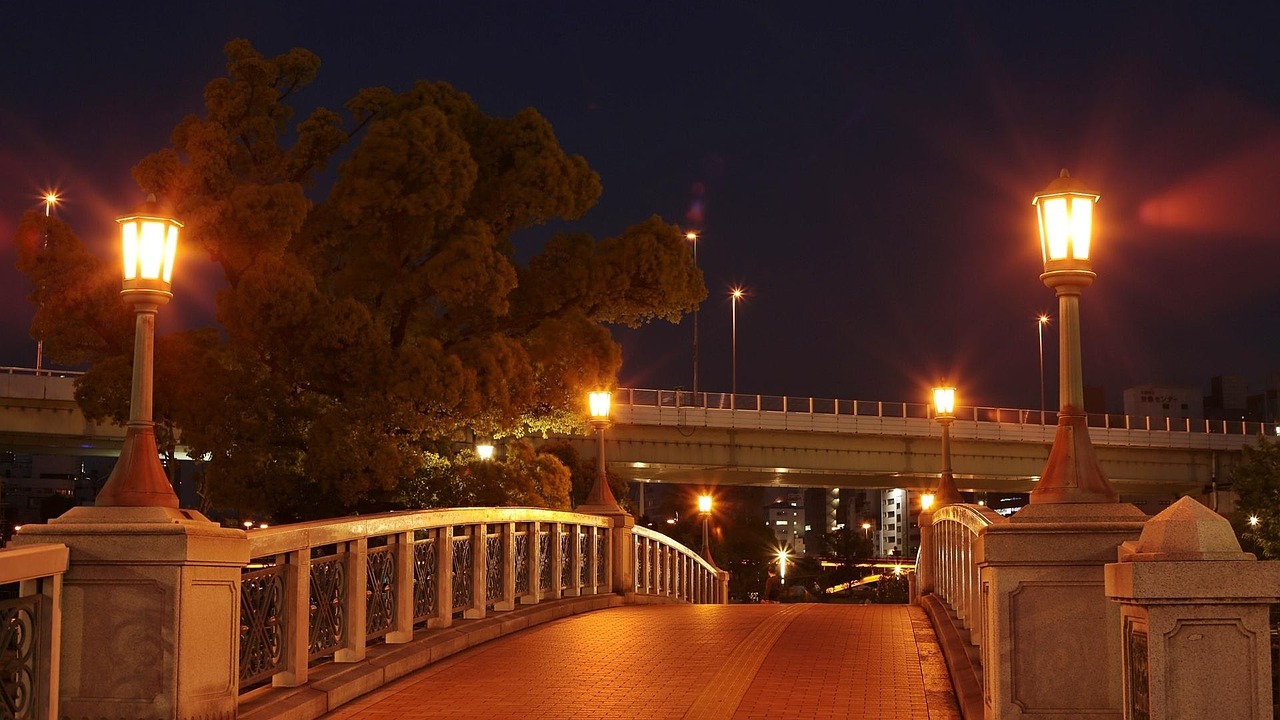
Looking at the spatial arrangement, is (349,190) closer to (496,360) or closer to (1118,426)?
(496,360)

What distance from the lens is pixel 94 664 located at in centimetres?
812

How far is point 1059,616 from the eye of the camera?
798 cm

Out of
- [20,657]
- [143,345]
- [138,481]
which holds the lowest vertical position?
[20,657]

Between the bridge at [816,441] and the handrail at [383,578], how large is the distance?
30776 millimetres

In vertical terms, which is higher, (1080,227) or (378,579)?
(1080,227)

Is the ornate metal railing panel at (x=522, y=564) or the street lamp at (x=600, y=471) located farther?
the street lamp at (x=600, y=471)

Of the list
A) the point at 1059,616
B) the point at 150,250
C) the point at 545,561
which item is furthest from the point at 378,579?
the point at 545,561

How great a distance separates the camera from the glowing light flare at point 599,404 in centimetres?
2236

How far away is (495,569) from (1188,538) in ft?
34.5

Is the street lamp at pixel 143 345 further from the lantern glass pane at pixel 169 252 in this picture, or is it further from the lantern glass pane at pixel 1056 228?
the lantern glass pane at pixel 1056 228

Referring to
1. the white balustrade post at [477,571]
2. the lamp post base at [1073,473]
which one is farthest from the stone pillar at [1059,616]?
the white balustrade post at [477,571]

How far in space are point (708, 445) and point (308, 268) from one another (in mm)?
28288

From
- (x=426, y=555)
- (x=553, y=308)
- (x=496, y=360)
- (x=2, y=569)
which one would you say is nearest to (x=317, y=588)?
(x=426, y=555)

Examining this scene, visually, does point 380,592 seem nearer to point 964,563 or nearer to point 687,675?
point 687,675
